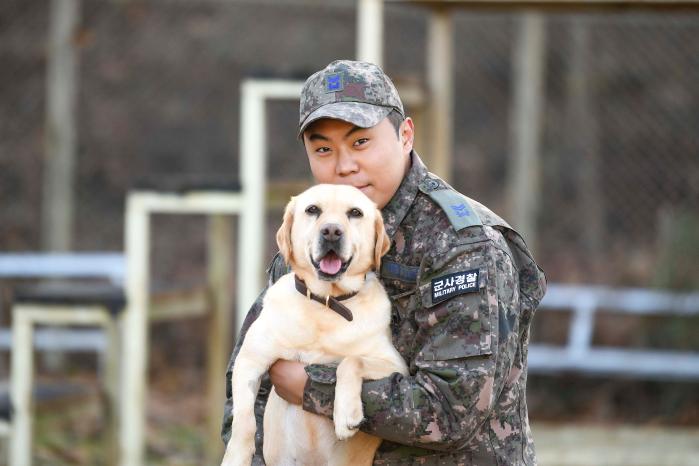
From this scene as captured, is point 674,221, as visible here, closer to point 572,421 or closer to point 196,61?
point 572,421

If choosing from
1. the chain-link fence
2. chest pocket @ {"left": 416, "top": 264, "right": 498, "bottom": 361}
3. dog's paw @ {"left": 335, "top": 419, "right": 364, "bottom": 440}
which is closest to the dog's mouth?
chest pocket @ {"left": 416, "top": 264, "right": 498, "bottom": 361}

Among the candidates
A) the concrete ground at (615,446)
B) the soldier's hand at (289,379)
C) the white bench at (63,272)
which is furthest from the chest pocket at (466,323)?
the white bench at (63,272)

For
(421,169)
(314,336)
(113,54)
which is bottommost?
(314,336)

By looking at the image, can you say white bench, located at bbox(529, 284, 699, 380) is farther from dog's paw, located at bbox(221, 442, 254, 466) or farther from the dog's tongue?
dog's paw, located at bbox(221, 442, 254, 466)

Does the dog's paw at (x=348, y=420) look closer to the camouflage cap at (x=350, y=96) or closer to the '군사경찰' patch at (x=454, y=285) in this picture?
the '군사경찰' patch at (x=454, y=285)

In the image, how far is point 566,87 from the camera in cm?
818

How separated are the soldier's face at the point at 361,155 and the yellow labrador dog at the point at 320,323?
0.05 m

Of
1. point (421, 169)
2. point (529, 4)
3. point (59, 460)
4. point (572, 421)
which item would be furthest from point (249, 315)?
point (572, 421)

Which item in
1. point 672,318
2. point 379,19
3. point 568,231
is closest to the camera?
point 379,19

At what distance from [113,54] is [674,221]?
431 centimetres

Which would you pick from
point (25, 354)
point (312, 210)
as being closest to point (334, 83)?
point (312, 210)

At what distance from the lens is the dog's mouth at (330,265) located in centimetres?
315

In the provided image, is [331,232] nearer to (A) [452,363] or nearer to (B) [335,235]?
(B) [335,235]

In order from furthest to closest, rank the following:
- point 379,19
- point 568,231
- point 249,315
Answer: point 568,231 → point 379,19 → point 249,315
